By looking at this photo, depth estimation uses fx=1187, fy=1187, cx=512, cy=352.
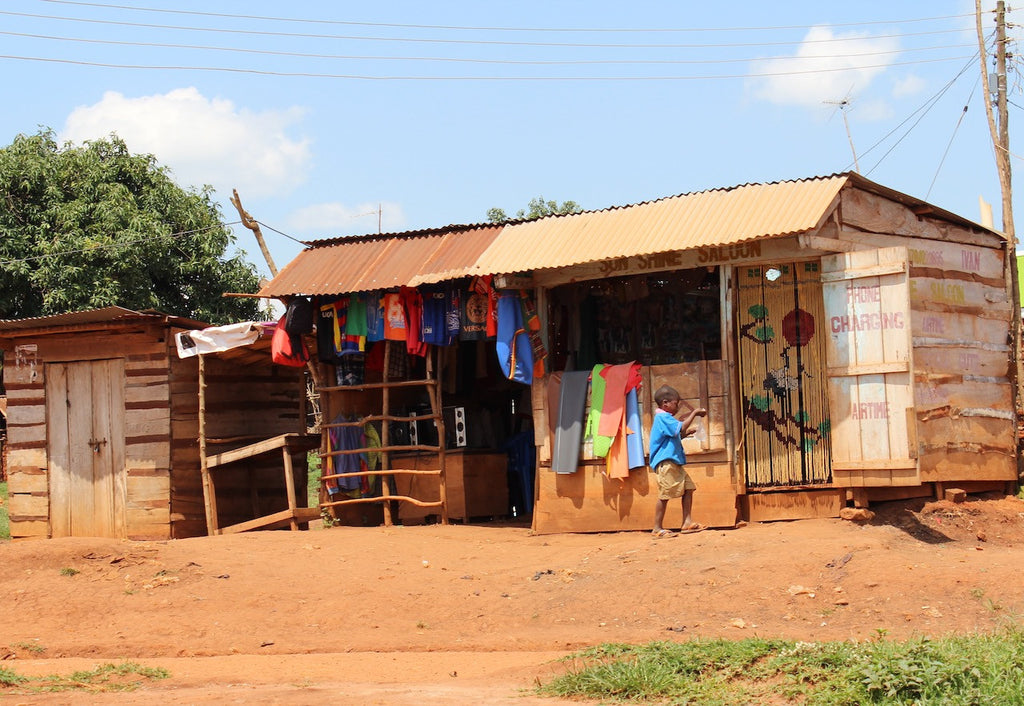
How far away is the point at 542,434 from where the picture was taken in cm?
1184

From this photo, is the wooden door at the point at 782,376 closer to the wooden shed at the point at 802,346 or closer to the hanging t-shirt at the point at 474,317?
the wooden shed at the point at 802,346

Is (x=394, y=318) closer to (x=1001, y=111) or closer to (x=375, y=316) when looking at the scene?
(x=375, y=316)

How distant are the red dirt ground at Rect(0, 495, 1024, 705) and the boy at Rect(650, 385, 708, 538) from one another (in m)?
0.40

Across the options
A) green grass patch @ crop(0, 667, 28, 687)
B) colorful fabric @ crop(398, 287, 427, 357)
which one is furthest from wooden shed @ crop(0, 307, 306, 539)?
green grass patch @ crop(0, 667, 28, 687)

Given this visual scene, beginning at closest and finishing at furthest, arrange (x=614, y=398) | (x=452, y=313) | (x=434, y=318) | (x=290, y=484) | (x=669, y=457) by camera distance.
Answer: (x=669, y=457)
(x=614, y=398)
(x=452, y=313)
(x=434, y=318)
(x=290, y=484)

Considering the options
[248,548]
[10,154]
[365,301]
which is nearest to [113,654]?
[248,548]

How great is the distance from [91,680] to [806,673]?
14.6 ft

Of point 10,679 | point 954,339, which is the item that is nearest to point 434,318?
point 954,339

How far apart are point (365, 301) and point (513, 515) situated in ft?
10.7

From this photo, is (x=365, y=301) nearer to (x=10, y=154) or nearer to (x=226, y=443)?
(x=226, y=443)

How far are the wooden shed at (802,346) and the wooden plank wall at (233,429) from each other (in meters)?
3.55

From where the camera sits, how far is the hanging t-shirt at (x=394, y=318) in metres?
12.9

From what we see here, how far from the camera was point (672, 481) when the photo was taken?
10.6 meters

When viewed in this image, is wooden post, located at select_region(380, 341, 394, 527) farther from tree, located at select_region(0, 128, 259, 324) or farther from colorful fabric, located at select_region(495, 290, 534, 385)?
tree, located at select_region(0, 128, 259, 324)
